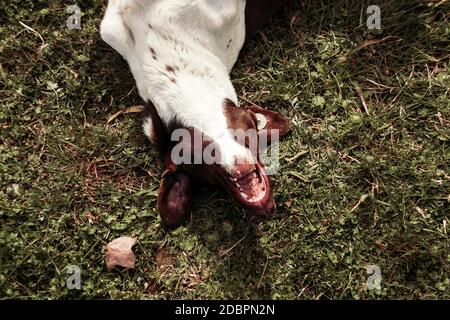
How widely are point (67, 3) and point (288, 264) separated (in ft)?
8.16

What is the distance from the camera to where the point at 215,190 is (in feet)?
12.0

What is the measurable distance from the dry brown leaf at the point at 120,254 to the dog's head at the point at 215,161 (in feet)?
1.32

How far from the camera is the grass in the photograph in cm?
362

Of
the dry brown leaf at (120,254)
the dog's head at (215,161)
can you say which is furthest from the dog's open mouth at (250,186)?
the dry brown leaf at (120,254)

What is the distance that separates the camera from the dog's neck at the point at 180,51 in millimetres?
3195

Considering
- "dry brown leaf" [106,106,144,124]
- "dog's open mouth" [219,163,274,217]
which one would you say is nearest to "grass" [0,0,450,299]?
"dry brown leaf" [106,106,144,124]

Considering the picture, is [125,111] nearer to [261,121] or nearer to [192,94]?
[192,94]

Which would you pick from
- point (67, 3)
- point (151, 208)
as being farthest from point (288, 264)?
point (67, 3)

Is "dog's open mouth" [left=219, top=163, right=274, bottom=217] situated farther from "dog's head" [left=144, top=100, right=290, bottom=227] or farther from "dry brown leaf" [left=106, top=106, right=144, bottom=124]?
"dry brown leaf" [left=106, top=106, right=144, bottom=124]

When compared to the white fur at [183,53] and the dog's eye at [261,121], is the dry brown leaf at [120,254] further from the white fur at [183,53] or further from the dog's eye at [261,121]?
the dog's eye at [261,121]

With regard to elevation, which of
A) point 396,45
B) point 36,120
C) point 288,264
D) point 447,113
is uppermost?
point 36,120

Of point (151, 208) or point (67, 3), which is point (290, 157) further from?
point (67, 3)
